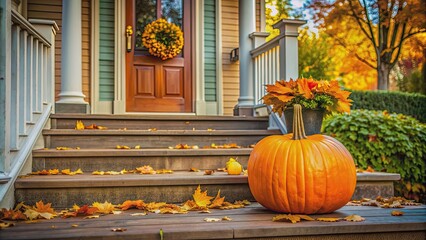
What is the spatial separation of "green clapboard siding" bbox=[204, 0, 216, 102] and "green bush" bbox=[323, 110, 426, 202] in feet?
6.69

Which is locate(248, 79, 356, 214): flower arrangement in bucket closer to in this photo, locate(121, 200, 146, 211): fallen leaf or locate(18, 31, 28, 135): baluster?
locate(121, 200, 146, 211): fallen leaf

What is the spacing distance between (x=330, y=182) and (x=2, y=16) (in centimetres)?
188

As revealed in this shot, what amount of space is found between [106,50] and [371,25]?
647 cm

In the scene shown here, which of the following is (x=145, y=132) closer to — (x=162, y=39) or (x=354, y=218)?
(x=354, y=218)

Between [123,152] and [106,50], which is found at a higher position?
[106,50]

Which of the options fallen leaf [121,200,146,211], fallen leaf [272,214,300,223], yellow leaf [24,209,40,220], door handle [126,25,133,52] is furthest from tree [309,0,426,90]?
yellow leaf [24,209,40,220]

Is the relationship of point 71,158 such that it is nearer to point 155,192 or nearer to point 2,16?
point 155,192

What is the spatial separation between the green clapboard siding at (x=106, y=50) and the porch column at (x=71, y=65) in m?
1.07

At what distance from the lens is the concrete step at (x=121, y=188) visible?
252 cm

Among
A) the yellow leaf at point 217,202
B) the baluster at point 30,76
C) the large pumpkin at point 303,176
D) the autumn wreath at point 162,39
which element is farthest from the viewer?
the autumn wreath at point 162,39

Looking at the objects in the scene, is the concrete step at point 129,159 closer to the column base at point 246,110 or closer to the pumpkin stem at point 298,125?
the pumpkin stem at point 298,125

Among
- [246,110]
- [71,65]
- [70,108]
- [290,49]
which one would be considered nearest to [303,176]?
[290,49]

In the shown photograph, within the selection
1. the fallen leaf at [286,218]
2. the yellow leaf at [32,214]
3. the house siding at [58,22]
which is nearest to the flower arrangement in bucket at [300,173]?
the fallen leaf at [286,218]

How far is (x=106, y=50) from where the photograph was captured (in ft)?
18.6
